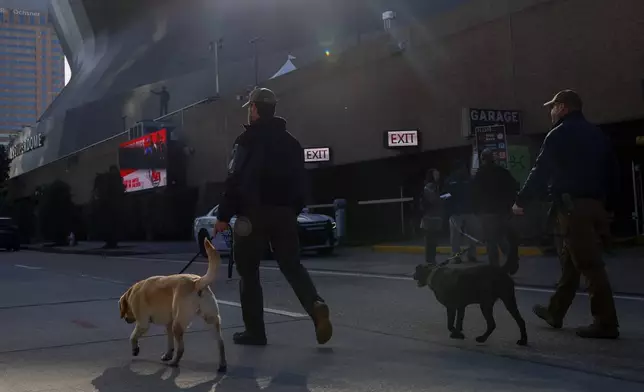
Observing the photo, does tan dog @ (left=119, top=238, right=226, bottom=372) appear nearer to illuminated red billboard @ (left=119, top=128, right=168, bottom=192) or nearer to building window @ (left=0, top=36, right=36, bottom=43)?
illuminated red billboard @ (left=119, top=128, right=168, bottom=192)

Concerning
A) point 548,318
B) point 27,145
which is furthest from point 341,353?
point 27,145

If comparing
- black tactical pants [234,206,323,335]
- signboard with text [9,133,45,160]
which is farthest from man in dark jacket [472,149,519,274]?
signboard with text [9,133,45,160]

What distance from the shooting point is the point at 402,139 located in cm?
2261

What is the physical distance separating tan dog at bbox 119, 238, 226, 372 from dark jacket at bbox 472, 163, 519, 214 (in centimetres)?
530

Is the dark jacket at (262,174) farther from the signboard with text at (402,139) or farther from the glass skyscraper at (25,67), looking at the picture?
the glass skyscraper at (25,67)

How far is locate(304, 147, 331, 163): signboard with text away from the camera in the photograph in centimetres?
2650

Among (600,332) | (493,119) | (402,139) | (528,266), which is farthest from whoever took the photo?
(402,139)

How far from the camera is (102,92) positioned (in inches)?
2702

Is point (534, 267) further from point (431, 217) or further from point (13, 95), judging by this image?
point (13, 95)

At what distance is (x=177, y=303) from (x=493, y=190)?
5.68m

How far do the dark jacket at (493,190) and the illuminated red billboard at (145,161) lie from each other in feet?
99.0

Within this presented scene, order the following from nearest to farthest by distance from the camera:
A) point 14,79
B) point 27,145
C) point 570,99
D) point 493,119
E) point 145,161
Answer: point 570,99, point 493,119, point 145,161, point 27,145, point 14,79

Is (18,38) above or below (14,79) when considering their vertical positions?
above

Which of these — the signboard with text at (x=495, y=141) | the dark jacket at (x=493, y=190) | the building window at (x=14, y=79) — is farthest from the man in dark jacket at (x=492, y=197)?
the building window at (x=14, y=79)
